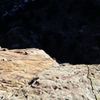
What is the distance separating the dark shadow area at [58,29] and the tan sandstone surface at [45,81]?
131 feet

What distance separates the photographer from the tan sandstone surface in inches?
297

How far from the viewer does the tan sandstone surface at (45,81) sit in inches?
297

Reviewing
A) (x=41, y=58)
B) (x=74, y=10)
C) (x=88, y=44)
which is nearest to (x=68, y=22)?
(x=74, y=10)

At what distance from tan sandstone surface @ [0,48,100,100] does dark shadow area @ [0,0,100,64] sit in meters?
40.0

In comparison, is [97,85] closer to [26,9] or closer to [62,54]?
[62,54]

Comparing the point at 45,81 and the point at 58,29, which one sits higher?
the point at 58,29

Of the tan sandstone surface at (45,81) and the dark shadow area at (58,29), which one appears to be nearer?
the tan sandstone surface at (45,81)

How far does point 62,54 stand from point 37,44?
5879 millimetres

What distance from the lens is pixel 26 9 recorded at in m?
76.9

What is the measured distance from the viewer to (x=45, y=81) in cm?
802

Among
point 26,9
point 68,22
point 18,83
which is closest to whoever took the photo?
point 18,83

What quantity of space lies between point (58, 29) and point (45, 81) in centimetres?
5611

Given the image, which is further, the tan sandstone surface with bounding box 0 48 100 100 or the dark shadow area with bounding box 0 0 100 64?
the dark shadow area with bounding box 0 0 100 64

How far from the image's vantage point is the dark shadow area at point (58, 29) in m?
55.2
